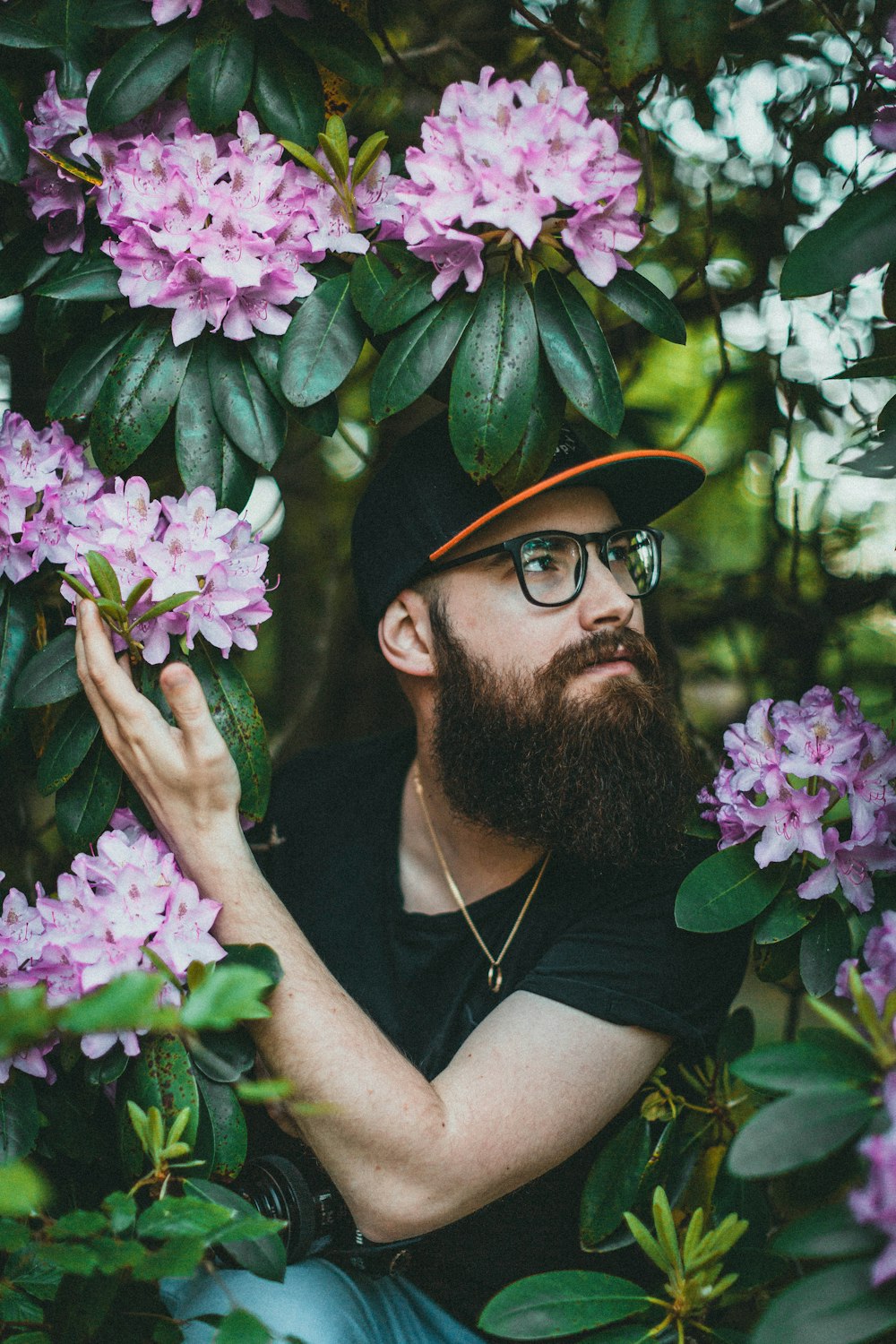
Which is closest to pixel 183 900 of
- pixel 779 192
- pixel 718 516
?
pixel 779 192

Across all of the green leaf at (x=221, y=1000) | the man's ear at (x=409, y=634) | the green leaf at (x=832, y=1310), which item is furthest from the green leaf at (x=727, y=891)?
the green leaf at (x=221, y=1000)

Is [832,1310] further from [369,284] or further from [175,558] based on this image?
[369,284]

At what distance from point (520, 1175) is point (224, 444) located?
3.90 feet

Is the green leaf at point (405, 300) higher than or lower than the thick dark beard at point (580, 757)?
higher

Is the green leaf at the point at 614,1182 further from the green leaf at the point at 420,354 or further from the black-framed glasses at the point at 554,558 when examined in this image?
the green leaf at the point at 420,354

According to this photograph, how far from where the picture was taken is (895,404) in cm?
131

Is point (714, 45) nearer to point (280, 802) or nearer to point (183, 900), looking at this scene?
point (183, 900)

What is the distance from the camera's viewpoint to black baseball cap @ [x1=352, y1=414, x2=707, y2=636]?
1.87 metres

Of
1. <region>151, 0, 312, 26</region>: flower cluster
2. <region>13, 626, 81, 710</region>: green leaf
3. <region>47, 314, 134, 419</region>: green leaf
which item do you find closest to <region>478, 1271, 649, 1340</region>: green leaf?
<region>13, 626, 81, 710</region>: green leaf

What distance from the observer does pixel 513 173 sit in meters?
1.31

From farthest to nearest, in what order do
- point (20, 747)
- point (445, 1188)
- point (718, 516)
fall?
point (718, 516) < point (20, 747) < point (445, 1188)

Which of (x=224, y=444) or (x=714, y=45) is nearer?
(x=714, y=45)

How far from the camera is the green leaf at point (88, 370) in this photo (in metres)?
1.54

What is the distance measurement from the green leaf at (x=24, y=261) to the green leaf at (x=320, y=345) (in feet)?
1.49
